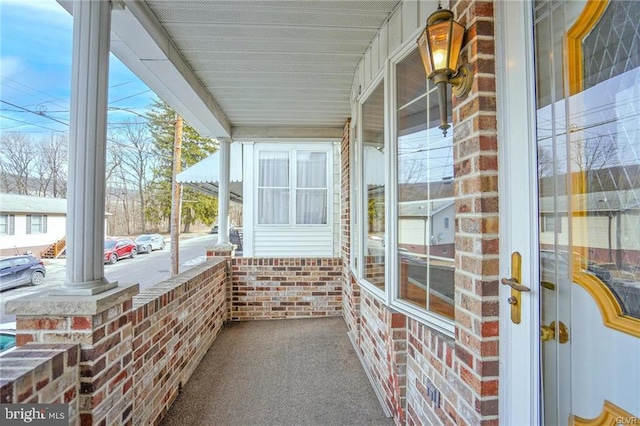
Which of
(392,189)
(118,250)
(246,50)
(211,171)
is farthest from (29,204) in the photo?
(118,250)

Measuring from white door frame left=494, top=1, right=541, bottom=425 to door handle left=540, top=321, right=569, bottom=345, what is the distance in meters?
0.02

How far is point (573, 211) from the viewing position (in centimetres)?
104

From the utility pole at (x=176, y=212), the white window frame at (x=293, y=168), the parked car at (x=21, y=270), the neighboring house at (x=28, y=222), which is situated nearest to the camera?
the neighboring house at (x=28, y=222)

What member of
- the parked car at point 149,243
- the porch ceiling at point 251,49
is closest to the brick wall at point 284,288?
the porch ceiling at point 251,49

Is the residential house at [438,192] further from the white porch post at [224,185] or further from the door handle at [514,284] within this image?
the white porch post at [224,185]

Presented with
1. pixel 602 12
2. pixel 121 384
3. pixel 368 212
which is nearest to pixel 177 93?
pixel 368 212

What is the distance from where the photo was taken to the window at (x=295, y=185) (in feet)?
17.2

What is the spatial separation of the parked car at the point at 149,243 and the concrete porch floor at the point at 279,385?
529 inches

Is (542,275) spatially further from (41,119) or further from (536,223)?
(41,119)

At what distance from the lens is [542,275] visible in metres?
1.12

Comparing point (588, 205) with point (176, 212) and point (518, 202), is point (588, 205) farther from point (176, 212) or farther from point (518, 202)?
point (176, 212)

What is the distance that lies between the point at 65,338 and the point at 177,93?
244cm

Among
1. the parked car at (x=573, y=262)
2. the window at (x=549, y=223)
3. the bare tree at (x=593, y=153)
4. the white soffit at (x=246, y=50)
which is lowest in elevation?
the parked car at (x=573, y=262)

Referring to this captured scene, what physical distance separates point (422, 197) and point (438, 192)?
171mm
